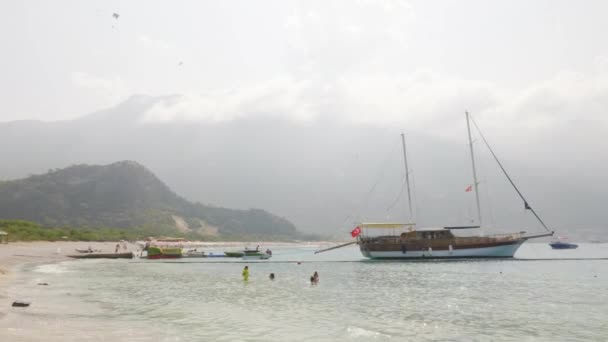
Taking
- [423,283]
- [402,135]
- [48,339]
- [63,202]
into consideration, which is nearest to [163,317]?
[48,339]

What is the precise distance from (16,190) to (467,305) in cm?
22010

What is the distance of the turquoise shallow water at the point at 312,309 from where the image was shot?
17.3 meters

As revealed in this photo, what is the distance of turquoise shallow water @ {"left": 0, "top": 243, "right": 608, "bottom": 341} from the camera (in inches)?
680

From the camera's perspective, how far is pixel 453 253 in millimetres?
62906

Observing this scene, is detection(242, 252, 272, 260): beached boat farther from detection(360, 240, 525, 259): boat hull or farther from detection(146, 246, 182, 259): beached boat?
detection(360, 240, 525, 259): boat hull

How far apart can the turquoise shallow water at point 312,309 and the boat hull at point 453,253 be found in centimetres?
2244

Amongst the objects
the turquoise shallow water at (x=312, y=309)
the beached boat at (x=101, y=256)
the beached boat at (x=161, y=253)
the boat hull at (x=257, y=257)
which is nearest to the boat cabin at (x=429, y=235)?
the turquoise shallow water at (x=312, y=309)

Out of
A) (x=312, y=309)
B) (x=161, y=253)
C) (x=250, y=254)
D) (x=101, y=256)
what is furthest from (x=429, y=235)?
(x=101, y=256)

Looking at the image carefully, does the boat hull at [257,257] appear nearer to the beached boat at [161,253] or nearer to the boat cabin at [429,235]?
the beached boat at [161,253]

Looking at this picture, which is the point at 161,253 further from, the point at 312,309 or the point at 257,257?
the point at 312,309

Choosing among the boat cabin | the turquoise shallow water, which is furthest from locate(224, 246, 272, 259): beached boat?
the turquoise shallow water

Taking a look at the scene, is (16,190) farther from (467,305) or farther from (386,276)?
(467,305)

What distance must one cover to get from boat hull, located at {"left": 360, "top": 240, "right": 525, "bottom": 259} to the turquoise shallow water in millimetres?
22436

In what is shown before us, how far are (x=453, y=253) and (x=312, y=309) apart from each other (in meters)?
44.8
